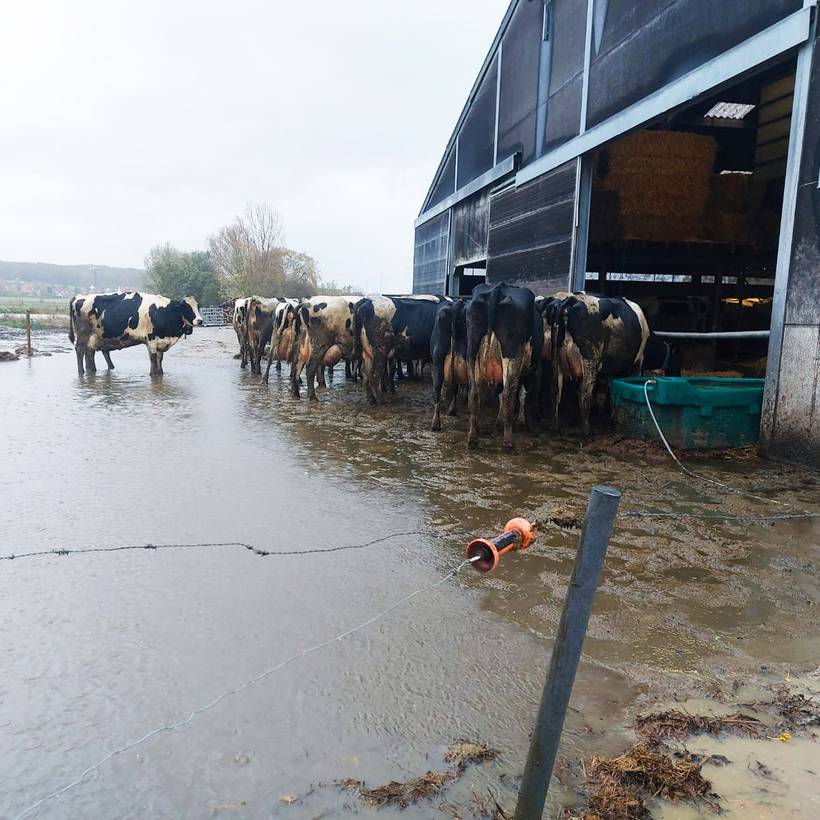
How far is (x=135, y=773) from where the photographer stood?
237cm

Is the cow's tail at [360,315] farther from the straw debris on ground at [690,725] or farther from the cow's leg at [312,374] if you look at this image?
the straw debris on ground at [690,725]

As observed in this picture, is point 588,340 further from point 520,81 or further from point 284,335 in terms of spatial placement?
point 520,81

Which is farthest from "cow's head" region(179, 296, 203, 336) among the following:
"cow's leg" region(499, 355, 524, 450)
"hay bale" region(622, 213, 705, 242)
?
"cow's leg" region(499, 355, 524, 450)

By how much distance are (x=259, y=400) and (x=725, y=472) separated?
25.9 ft

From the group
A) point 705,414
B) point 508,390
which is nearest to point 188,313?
point 508,390

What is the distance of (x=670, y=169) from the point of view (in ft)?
42.4

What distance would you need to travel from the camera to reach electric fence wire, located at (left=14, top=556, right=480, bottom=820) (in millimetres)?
2264

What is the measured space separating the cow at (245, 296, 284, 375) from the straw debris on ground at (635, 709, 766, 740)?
603 inches

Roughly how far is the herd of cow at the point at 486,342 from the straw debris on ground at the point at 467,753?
5.52m

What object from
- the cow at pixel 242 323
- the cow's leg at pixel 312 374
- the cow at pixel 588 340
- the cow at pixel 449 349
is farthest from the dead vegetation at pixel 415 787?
the cow at pixel 242 323

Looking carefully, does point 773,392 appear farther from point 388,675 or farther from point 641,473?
point 388,675

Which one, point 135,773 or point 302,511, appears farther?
point 302,511

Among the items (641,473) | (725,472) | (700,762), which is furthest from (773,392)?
(700,762)

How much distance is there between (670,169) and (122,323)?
1203 cm
